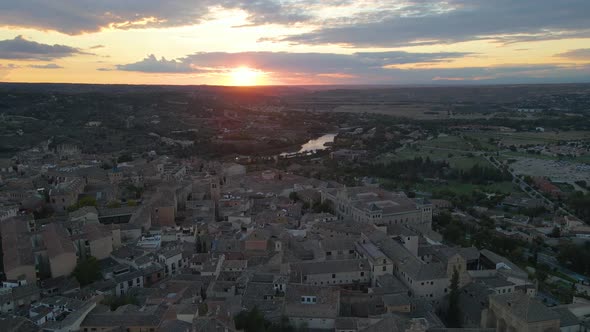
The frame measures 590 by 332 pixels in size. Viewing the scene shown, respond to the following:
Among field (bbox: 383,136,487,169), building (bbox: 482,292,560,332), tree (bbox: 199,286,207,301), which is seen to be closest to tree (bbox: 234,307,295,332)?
tree (bbox: 199,286,207,301)

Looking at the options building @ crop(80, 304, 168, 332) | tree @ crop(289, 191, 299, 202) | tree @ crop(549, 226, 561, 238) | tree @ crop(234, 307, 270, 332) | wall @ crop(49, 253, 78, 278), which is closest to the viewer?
tree @ crop(234, 307, 270, 332)

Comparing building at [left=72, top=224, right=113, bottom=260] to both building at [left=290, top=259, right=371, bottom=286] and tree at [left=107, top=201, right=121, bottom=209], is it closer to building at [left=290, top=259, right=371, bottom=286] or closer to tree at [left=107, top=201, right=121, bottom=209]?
tree at [left=107, top=201, right=121, bottom=209]

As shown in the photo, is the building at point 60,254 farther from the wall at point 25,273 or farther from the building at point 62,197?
the building at point 62,197

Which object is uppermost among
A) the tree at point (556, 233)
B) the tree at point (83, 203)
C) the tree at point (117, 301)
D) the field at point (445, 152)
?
the tree at point (83, 203)

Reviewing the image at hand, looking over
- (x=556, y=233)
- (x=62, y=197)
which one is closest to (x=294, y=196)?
(x=62, y=197)

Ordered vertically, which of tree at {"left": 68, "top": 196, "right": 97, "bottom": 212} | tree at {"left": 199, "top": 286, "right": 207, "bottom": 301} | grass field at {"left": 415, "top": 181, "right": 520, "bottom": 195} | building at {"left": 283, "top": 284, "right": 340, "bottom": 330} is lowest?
grass field at {"left": 415, "top": 181, "right": 520, "bottom": 195}

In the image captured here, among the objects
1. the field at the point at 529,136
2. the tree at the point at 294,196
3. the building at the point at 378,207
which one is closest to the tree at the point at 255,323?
the building at the point at 378,207

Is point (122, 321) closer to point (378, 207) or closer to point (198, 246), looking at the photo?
point (198, 246)

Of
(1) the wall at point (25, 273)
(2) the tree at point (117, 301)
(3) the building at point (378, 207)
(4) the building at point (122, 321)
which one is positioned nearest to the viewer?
(4) the building at point (122, 321)
